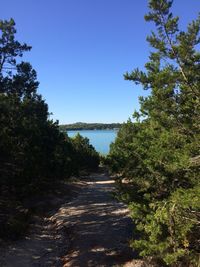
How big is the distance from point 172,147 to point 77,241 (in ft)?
29.3

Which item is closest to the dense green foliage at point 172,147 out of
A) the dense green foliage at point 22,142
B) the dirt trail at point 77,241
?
the dirt trail at point 77,241

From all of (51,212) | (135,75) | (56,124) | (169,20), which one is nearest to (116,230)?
(51,212)

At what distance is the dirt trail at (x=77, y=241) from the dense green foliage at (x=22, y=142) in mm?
2276

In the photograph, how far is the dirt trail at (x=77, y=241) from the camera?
51.9 ft

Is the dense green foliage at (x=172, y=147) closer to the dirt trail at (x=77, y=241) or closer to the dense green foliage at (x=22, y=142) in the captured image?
the dirt trail at (x=77, y=241)

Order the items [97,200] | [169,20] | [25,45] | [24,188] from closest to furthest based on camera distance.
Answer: [169,20]
[24,188]
[97,200]
[25,45]

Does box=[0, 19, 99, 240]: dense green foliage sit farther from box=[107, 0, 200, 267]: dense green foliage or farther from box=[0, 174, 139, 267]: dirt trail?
box=[107, 0, 200, 267]: dense green foliage

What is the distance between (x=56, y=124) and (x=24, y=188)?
35.2 feet

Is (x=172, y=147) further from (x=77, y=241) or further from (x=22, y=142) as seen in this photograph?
(x=22, y=142)

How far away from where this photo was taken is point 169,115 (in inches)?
479

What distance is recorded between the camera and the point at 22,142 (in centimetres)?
2394

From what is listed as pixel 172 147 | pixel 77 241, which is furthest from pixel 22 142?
pixel 172 147

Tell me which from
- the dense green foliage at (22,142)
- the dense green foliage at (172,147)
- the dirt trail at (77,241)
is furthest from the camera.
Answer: the dense green foliage at (22,142)

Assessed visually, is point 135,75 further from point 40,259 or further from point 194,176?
point 40,259
